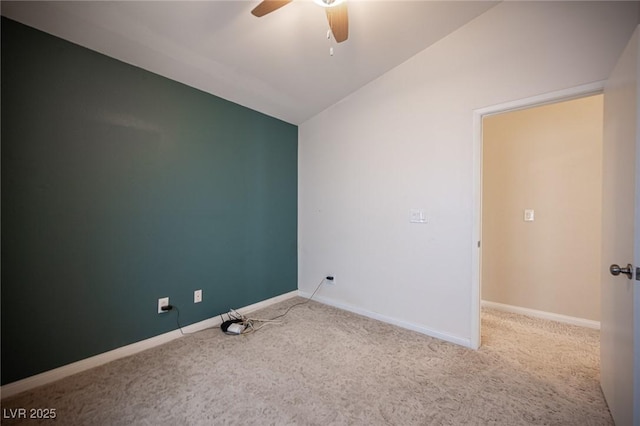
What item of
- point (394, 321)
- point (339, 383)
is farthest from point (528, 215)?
point (339, 383)

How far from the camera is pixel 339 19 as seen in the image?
5.10 feet

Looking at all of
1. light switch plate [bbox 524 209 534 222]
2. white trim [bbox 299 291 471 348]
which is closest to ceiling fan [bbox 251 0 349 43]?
white trim [bbox 299 291 471 348]

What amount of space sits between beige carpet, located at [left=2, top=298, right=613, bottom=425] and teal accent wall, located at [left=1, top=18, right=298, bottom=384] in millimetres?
328

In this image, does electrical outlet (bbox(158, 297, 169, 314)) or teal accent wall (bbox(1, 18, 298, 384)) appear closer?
teal accent wall (bbox(1, 18, 298, 384))

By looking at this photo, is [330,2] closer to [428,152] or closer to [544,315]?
[428,152]

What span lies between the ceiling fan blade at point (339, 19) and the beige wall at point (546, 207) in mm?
2349

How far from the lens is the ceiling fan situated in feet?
4.74

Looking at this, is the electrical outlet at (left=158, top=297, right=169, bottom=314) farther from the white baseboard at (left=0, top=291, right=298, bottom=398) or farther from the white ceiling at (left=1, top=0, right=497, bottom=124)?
the white ceiling at (left=1, top=0, right=497, bottom=124)

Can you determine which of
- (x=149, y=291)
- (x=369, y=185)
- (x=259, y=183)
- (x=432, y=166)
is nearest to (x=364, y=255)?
(x=369, y=185)

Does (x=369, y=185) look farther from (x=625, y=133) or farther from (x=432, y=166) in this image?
(x=625, y=133)

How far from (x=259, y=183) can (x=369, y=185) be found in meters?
1.28

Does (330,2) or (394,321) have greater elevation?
(330,2)

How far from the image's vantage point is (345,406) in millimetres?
1521

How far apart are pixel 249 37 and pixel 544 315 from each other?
3.95 metres
